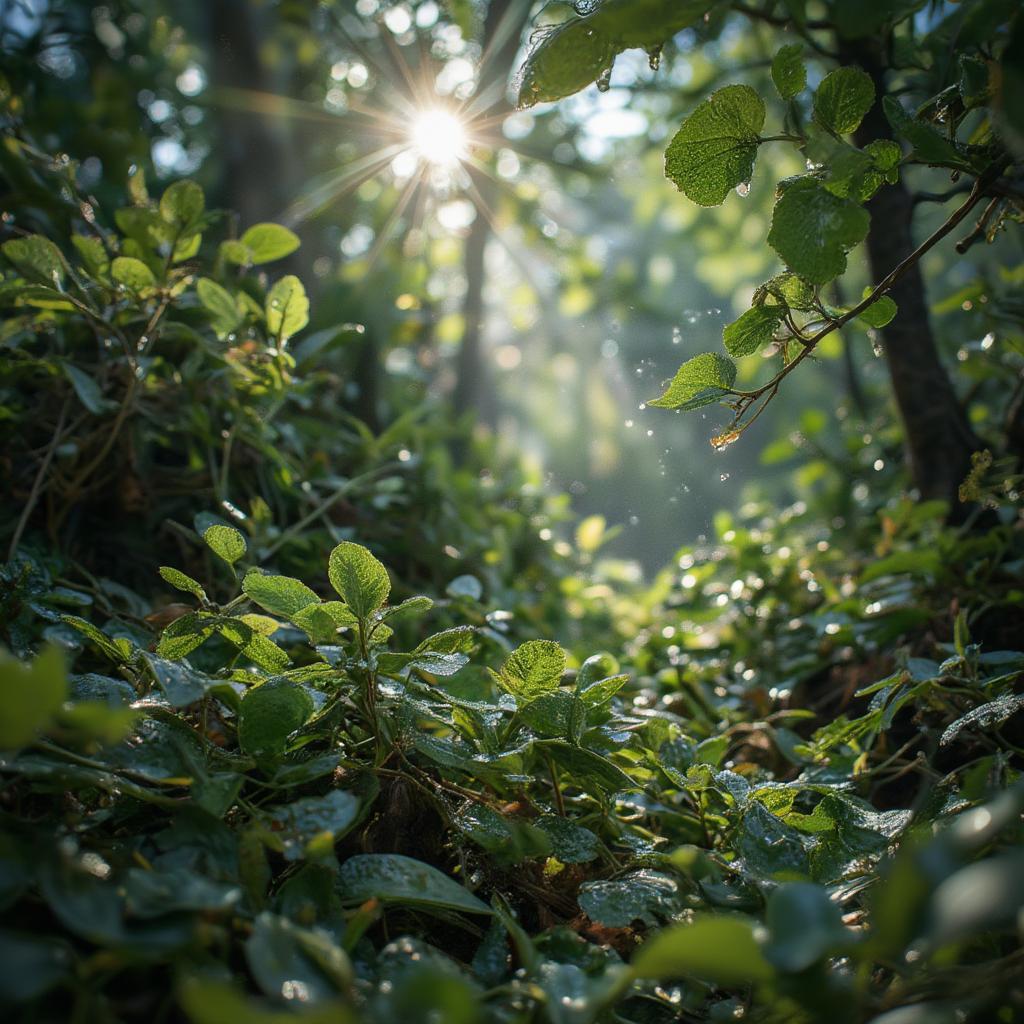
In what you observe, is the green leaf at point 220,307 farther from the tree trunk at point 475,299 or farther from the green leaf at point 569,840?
the tree trunk at point 475,299

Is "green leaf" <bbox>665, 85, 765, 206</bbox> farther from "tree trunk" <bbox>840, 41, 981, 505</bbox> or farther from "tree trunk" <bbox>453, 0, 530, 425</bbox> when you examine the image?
"tree trunk" <bbox>453, 0, 530, 425</bbox>

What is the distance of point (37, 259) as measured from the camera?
2.31 feet

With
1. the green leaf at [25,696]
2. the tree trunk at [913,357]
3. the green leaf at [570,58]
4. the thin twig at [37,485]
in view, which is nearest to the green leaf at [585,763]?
the green leaf at [25,696]

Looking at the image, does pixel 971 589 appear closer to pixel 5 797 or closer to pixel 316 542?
pixel 316 542

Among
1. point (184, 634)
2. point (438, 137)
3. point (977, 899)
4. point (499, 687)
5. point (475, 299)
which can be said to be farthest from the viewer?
point (475, 299)

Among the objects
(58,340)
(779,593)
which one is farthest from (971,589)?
(58,340)

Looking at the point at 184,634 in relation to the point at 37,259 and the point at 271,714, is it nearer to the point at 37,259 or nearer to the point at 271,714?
the point at 271,714

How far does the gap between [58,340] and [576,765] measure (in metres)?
0.76

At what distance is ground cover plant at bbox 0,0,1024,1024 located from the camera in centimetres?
37

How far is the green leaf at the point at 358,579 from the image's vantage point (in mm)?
537

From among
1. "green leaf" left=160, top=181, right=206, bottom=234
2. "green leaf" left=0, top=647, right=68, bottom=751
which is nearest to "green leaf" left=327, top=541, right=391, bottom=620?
"green leaf" left=0, top=647, right=68, bottom=751

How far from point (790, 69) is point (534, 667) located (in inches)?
17.3

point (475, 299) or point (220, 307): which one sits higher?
point (475, 299)

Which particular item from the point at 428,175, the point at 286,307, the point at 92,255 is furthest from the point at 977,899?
the point at 428,175
